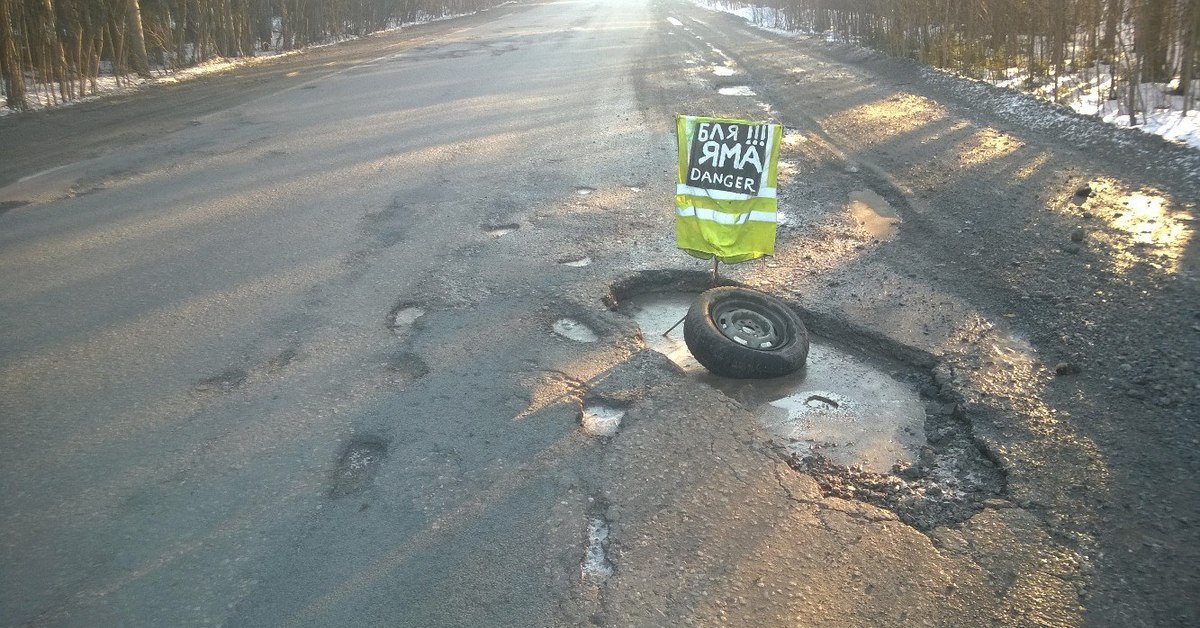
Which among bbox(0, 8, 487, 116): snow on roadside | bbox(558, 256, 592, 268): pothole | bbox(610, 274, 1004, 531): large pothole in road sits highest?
bbox(0, 8, 487, 116): snow on roadside

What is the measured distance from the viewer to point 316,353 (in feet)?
14.5

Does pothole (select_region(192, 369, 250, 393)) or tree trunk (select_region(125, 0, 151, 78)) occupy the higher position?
tree trunk (select_region(125, 0, 151, 78))

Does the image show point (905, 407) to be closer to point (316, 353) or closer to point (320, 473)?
point (320, 473)

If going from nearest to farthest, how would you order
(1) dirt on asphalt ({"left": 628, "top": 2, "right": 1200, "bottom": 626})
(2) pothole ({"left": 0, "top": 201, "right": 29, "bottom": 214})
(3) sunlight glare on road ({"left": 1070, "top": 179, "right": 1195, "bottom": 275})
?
(1) dirt on asphalt ({"left": 628, "top": 2, "right": 1200, "bottom": 626}) < (3) sunlight glare on road ({"left": 1070, "top": 179, "right": 1195, "bottom": 275}) < (2) pothole ({"left": 0, "top": 201, "right": 29, "bottom": 214})

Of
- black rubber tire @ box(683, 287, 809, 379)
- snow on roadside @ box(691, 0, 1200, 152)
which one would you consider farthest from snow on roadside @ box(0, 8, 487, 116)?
snow on roadside @ box(691, 0, 1200, 152)

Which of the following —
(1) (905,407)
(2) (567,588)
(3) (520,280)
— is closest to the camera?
(2) (567,588)

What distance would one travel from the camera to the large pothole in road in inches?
131

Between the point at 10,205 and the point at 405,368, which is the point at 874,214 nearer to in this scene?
the point at 405,368

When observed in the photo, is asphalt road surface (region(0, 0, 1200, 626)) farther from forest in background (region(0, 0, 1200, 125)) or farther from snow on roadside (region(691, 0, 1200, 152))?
forest in background (region(0, 0, 1200, 125))

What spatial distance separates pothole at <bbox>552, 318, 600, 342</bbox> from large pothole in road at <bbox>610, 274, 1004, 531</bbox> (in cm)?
33

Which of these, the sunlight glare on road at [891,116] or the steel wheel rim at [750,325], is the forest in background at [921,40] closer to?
the sunlight glare on road at [891,116]

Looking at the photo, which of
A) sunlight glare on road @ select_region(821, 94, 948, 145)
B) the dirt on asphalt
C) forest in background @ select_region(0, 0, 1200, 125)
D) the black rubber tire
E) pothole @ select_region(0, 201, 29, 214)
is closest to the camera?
the dirt on asphalt

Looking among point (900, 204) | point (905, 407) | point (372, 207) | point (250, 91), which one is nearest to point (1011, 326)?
point (905, 407)

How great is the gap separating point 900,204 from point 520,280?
349 centimetres
